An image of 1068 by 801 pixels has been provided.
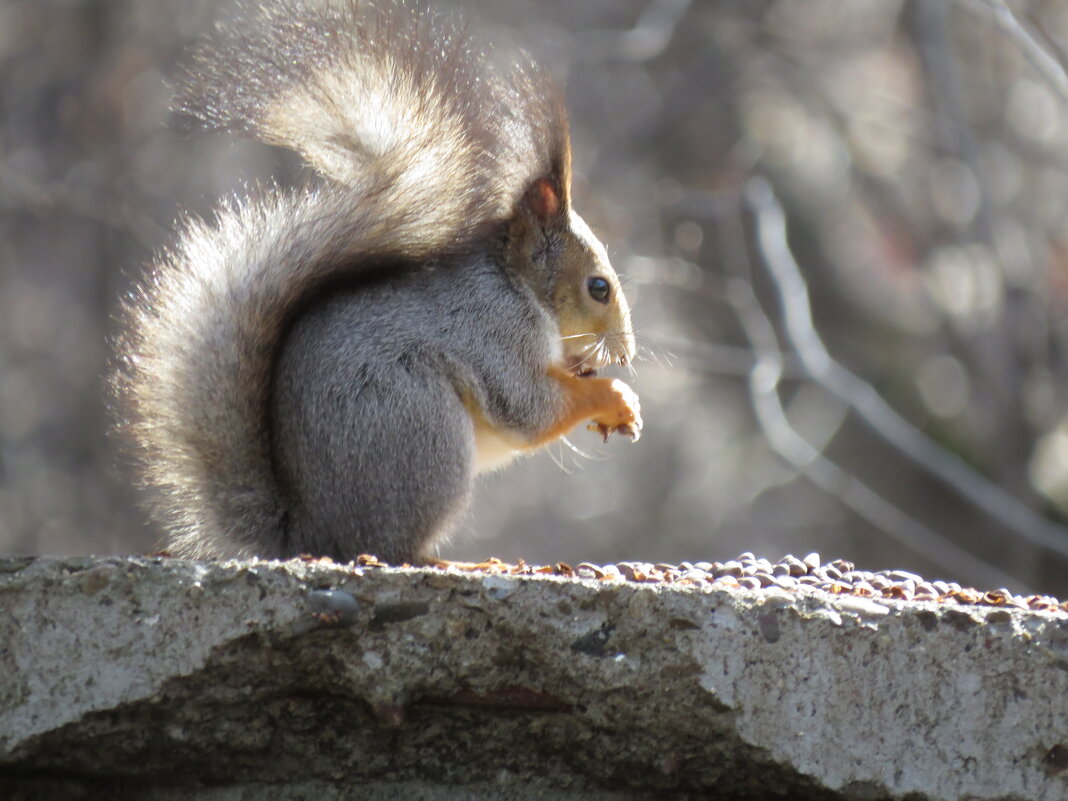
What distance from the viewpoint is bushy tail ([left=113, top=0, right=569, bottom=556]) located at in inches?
72.6

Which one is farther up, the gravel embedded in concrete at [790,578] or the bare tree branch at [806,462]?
the bare tree branch at [806,462]

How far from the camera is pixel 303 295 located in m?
1.92

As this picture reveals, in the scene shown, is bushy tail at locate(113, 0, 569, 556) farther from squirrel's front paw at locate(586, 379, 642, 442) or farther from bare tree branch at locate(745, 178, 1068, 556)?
bare tree branch at locate(745, 178, 1068, 556)

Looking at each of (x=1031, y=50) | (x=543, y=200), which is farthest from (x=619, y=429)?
(x=1031, y=50)

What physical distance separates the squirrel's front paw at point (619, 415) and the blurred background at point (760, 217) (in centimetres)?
203

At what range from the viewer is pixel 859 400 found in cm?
396

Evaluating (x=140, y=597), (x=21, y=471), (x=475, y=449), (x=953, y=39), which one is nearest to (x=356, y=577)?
(x=140, y=597)

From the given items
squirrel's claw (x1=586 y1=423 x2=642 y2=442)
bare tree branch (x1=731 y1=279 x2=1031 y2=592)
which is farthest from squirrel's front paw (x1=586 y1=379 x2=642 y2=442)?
bare tree branch (x1=731 y1=279 x2=1031 y2=592)

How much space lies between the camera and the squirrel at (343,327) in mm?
1817

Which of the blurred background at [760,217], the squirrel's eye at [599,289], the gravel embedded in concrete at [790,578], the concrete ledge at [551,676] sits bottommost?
the concrete ledge at [551,676]

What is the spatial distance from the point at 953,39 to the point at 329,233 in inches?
162

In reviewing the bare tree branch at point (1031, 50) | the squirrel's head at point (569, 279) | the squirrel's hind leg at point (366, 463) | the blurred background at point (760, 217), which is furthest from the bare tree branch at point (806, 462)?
the squirrel's hind leg at point (366, 463)

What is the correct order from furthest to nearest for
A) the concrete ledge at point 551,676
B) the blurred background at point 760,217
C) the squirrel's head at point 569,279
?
the blurred background at point 760,217, the squirrel's head at point 569,279, the concrete ledge at point 551,676

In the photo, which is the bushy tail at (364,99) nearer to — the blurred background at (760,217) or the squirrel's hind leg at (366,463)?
the squirrel's hind leg at (366,463)
